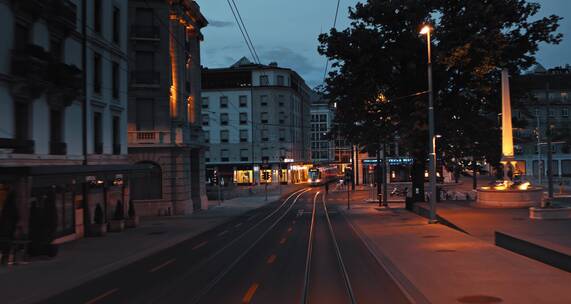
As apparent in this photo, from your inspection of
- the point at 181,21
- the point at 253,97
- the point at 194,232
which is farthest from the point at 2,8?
the point at 253,97

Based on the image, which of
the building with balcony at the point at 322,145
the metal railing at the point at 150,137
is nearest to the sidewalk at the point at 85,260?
the metal railing at the point at 150,137

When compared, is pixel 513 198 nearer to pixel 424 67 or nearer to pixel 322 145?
pixel 424 67

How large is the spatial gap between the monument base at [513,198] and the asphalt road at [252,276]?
1301cm

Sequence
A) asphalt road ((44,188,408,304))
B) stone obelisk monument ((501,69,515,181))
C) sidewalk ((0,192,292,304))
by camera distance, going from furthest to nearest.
Result: stone obelisk monument ((501,69,515,181)) < sidewalk ((0,192,292,304)) < asphalt road ((44,188,408,304))

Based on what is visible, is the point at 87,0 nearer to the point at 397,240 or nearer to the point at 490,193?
the point at 397,240

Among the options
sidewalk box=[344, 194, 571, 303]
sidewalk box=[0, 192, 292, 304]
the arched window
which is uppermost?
the arched window

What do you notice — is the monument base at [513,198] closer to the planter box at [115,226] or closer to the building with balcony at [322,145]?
the planter box at [115,226]

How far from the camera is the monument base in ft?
109

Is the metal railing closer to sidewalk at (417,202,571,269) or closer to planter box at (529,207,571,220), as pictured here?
sidewalk at (417,202,571,269)

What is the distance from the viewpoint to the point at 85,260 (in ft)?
62.3

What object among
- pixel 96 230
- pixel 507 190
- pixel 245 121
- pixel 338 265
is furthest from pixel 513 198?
pixel 245 121

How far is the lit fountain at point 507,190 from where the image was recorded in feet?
110

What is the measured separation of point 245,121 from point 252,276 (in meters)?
83.4

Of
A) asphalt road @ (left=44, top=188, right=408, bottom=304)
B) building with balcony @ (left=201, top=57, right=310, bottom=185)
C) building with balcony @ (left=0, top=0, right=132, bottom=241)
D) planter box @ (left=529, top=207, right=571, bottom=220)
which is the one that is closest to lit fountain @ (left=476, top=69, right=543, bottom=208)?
planter box @ (left=529, top=207, right=571, bottom=220)
